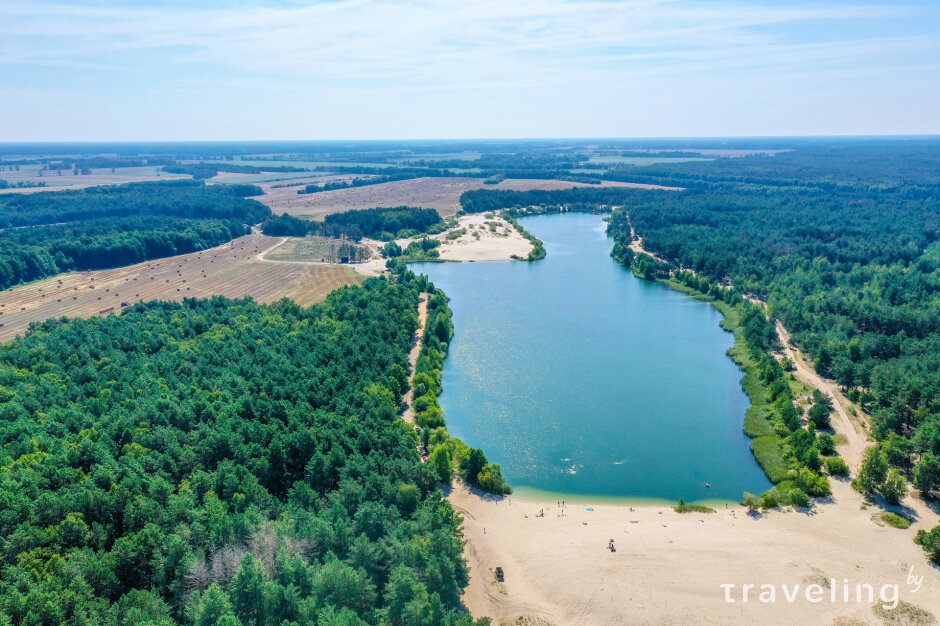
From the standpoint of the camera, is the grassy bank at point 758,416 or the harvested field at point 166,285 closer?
the grassy bank at point 758,416

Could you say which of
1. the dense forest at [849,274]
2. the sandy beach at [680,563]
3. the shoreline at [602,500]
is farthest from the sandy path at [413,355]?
the dense forest at [849,274]

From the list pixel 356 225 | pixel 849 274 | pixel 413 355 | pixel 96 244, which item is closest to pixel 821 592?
pixel 413 355

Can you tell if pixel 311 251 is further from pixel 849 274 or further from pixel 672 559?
pixel 672 559

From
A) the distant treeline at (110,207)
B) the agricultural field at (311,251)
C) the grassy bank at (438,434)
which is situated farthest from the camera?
the distant treeline at (110,207)

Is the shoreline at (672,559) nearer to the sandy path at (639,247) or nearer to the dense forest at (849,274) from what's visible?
the dense forest at (849,274)

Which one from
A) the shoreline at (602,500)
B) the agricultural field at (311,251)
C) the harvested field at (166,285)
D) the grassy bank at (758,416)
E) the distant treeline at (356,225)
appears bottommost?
the shoreline at (602,500)

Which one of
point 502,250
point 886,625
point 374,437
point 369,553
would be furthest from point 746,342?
point 502,250

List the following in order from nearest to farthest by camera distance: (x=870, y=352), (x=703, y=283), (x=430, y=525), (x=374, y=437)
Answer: (x=430, y=525)
(x=374, y=437)
(x=870, y=352)
(x=703, y=283)

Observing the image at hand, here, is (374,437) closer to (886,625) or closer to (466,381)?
(466,381)
